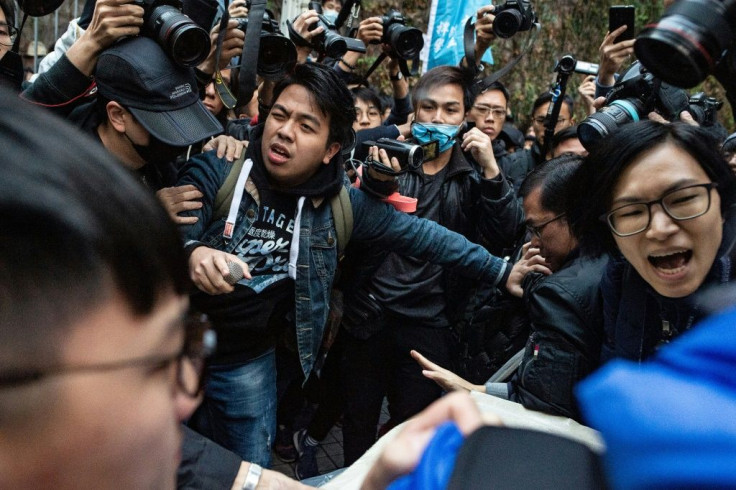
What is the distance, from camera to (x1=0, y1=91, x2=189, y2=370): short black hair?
61cm

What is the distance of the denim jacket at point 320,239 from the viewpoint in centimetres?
244

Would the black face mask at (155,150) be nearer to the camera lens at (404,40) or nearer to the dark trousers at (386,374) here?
the dark trousers at (386,374)

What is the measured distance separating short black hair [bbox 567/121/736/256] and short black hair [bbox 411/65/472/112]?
1730 millimetres

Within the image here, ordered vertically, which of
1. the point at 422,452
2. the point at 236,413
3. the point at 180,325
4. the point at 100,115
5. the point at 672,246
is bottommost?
the point at 236,413

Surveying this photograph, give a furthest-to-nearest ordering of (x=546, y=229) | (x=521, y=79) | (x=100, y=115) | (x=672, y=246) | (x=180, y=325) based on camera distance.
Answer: (x=521, y=79) → (x=546, y=229) → (x=100, y=115) → (x=672, y=246) → (x=180, y=325)

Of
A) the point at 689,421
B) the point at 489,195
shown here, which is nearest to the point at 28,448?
the point at 689,421

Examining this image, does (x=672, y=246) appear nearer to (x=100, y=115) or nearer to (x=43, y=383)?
(x=43, y=383)

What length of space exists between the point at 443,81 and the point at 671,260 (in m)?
2.11

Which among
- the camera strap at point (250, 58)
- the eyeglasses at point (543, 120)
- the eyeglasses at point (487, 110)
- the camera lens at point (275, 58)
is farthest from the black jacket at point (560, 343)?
the eyeglasses at point (543, 120)

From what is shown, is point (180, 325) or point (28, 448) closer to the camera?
point (28, 448)

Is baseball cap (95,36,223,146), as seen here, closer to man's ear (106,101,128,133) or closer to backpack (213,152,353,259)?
man's ear (106,101,128,133)

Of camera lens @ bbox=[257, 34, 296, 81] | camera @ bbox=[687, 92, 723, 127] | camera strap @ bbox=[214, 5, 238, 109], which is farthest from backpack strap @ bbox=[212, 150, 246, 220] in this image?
camera @ bbox=[687, 92, 723, 127]

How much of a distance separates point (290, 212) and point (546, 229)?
3.63ft

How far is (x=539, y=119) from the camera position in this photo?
5.38 m
